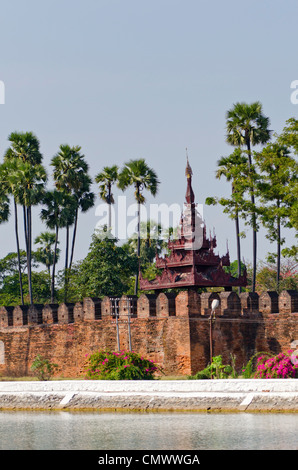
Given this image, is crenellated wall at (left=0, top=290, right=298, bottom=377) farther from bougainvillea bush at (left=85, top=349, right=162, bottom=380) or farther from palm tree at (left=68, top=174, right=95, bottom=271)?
palm tree at (left=68, top=174, right=95, bottom=271)

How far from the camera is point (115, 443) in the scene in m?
22.7

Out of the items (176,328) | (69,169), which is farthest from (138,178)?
(176,328)

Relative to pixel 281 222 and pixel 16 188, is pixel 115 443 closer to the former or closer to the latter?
pixel 281 222

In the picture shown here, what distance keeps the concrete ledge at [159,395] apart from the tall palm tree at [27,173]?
21767mm

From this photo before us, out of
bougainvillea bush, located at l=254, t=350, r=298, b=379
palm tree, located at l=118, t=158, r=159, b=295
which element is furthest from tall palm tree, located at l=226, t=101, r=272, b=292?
bougainvillea bush, located at l=254, t=350, r=298, b=379

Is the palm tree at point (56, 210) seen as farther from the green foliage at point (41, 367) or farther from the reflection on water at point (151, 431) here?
the reflection on water at point (151, 431)

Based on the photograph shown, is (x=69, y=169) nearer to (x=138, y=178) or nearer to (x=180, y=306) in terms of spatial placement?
(x=138, y=178)

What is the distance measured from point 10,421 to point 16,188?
→ 90.3 feet

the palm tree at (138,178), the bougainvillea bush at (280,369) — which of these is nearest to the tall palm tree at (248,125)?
the palm tree at (138,178)

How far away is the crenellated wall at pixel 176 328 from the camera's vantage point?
130 feet

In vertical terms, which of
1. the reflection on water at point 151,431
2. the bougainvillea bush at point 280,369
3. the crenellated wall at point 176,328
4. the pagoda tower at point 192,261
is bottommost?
the reflection on water at point 151,431

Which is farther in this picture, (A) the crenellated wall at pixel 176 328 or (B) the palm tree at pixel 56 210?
(B) the palm tree at pixel 56 210

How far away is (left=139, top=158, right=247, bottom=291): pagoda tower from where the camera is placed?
43.9 metres

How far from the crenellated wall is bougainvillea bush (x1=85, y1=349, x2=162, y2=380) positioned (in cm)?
553
